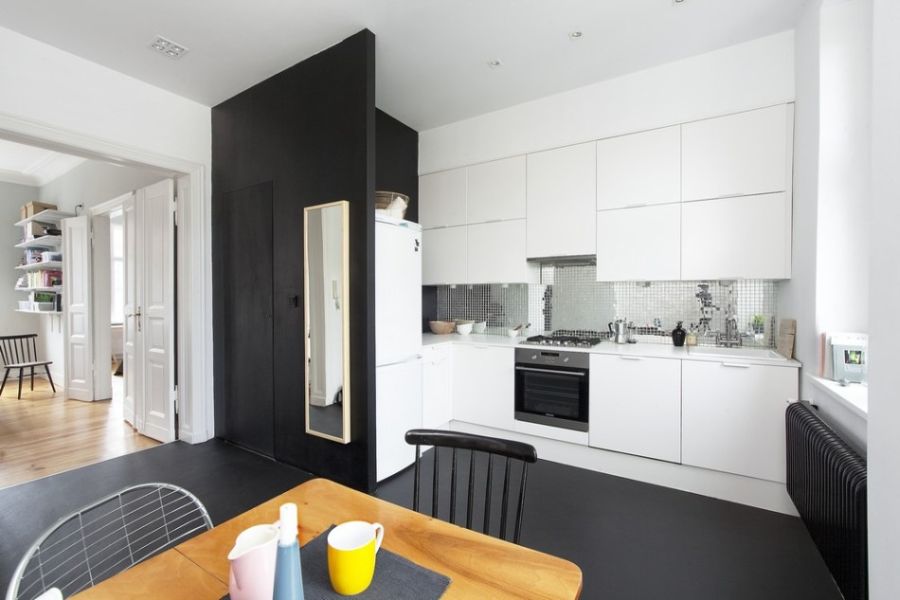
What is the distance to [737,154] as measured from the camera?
267 cm

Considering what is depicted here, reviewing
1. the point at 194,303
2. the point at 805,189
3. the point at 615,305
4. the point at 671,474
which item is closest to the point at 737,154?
the point at 805,189

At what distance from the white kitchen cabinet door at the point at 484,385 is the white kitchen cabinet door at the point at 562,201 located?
3.16 feet

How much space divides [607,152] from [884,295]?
237 cm

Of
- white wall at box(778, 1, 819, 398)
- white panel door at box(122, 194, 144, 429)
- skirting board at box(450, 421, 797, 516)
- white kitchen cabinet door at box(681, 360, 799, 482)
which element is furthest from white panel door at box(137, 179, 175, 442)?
white wall at box(778, 1, 819, 398)

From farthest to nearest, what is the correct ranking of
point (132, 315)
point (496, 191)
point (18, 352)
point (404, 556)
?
1. point (18, 352)
2. point (132, 315)
3. point (496, 191)
4. point (404, 556)

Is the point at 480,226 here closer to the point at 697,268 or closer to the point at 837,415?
the point at 697,268

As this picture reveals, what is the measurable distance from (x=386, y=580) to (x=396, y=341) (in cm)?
209

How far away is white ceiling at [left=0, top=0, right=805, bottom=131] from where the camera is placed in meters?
2.34

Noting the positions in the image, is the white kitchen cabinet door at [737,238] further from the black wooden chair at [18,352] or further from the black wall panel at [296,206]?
the black wooden chair at [18,352]

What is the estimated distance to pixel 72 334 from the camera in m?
5.00

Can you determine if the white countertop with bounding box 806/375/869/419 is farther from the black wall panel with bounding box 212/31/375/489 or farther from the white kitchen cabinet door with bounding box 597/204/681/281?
the black wall panel with bounding box 212/31/375/489

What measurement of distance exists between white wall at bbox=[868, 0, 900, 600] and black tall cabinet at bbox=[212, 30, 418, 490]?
220cm

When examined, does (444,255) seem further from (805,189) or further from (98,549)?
(98,549)

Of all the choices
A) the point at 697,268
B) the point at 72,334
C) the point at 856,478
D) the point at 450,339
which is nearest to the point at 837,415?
the point at 856,478
